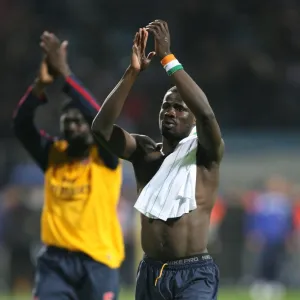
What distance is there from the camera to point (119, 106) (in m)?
5.34

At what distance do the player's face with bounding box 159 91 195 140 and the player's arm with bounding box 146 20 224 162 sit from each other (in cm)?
19

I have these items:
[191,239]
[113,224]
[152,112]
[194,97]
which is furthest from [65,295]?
[152,112]

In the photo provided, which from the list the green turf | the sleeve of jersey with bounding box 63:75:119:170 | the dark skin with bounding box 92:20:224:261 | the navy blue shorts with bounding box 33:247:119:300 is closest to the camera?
the dark skin with bounding box 92:20:224:261

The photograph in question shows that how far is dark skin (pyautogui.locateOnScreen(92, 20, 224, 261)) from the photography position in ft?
17.2

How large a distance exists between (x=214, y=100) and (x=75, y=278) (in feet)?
35.3

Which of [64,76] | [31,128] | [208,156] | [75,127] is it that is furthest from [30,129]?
[208,156]

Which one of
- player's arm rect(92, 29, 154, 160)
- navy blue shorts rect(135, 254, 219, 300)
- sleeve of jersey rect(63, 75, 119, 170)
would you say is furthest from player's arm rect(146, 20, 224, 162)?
sleeve of jersey rect(63, 75, 119, 170)

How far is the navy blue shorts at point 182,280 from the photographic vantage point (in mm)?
5273

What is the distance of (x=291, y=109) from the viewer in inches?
681

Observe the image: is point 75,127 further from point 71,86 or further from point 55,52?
point 55,52

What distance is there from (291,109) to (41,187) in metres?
5.18

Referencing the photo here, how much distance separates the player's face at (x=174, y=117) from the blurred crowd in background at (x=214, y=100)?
937cm

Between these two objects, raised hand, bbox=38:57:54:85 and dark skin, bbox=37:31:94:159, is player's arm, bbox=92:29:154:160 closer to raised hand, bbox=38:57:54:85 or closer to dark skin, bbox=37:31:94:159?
dark skin, bbox=37:31:94:159

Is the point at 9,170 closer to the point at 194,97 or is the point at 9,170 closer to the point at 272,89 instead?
the point at 272,89
